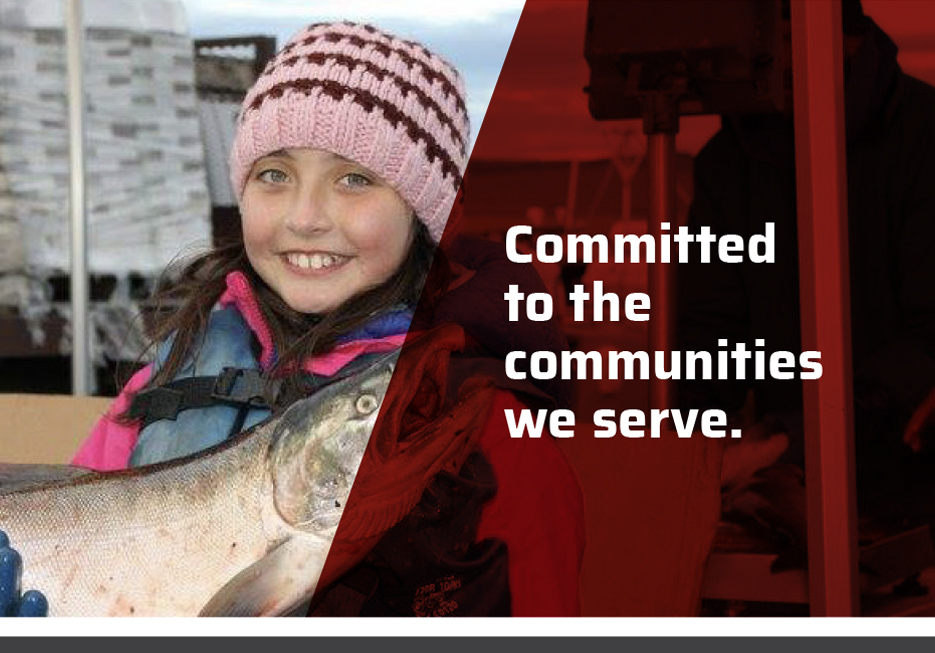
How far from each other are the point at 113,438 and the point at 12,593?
686 millimetres

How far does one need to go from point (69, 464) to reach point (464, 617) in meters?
0.66

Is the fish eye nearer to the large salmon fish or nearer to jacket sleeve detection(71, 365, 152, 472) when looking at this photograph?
the large salmon fish

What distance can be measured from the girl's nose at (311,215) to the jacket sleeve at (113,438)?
379mm

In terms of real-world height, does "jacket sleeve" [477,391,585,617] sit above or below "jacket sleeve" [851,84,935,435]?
below

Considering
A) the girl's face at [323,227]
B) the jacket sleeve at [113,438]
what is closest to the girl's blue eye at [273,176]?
the girl's face at [323,227]

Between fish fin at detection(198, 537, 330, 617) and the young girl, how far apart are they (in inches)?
3.7

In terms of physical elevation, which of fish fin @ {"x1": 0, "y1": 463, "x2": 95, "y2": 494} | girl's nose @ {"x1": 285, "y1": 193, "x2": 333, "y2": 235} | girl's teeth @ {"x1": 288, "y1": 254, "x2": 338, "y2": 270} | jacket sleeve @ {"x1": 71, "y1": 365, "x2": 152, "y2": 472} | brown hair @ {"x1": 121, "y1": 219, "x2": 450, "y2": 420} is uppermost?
girl's nose @ {"x1": 285, "y1": 193, "x2": 333, "y2": 235}

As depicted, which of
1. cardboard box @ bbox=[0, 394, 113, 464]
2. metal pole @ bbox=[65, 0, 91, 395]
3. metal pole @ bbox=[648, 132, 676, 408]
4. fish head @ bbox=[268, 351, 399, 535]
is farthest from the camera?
metal pole @ bbox=[65, 0, 91, 395]

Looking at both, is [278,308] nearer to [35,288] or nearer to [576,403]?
[576,403]

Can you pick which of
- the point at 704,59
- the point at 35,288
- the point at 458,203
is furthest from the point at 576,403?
the point at 35,288

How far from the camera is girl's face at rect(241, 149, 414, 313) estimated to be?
2246 millimetres

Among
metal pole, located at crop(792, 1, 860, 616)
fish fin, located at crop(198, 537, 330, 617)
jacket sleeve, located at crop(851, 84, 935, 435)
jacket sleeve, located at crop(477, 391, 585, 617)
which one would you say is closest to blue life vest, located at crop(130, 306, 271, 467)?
fish fin, located at crop(198, 537, 330, 617)

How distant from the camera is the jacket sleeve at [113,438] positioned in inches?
92.3

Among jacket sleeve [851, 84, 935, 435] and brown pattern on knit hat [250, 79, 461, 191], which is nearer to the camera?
brown pattern on knit hat [250, 79, 461, 191]
